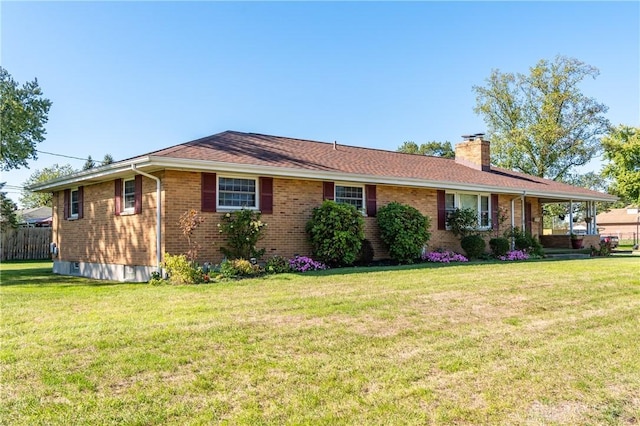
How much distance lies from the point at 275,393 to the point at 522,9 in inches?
560

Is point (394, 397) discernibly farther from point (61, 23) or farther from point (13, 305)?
point (61, 23)

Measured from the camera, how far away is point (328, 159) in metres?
15.8

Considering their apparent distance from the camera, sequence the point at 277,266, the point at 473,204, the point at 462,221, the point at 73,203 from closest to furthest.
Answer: the point at 277,266 < the point at 73,203 < the point at 462,221 < the point at 473,204

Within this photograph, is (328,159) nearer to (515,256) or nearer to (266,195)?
(266,195)

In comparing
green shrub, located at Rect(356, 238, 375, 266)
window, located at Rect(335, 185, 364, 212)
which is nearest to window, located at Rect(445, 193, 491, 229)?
window, located at Rect(335, 185, 364, 212)

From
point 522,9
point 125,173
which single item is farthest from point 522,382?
point 522,9

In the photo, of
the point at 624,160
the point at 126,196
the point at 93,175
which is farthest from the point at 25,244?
the point at 624,160

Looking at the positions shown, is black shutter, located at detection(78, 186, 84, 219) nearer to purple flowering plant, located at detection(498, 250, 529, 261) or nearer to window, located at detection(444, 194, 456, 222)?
window, located at detection(444, 194, 456, 222)

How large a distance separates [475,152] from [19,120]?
19.5 metres

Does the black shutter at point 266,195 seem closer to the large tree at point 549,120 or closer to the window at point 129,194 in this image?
the window at point 129,194

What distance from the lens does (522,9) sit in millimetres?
14352

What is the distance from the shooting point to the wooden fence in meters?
24.8

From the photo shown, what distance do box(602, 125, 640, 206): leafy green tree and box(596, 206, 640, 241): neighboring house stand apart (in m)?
23.2

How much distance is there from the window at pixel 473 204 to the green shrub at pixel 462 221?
32 centimetres
